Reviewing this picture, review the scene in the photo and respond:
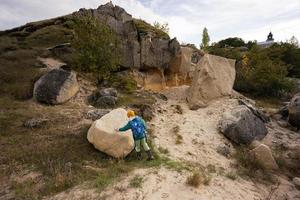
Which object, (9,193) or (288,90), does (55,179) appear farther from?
(288,90)

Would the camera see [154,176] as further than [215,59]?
No

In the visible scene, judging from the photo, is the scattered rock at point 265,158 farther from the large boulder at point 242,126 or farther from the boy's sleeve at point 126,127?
the boy's sleeve at point 126,127

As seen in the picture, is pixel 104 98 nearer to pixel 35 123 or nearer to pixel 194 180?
pixel 35 123

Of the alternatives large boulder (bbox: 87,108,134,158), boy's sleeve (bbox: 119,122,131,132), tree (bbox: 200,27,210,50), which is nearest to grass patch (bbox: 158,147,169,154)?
large boulder (bbox: 87,108,134,158)

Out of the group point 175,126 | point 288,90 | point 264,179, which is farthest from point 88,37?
point 288,90

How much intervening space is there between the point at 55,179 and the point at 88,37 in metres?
11.9

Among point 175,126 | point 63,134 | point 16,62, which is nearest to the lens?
point 63,134

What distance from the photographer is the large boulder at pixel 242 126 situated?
13.7m

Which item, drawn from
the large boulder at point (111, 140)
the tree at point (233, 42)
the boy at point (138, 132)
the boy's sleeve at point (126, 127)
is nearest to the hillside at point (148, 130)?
the large boulder at point (111, 140)

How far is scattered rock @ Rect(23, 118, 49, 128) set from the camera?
12.2m

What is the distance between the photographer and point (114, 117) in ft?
36.0

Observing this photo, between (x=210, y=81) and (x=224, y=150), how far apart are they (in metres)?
6.98

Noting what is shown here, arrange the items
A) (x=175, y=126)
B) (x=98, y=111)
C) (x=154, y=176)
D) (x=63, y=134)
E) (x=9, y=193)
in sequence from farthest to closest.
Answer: (x=175, y=126)
(x=98, y=111)
(x=63, y=134)
(x=154, y=176)
(x=9, y=193)

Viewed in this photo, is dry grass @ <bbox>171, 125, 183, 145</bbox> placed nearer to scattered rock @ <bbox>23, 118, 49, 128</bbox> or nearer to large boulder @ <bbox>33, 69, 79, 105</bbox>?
scattered rock @ <bbox>23, 118, 49, 128</bbox>
